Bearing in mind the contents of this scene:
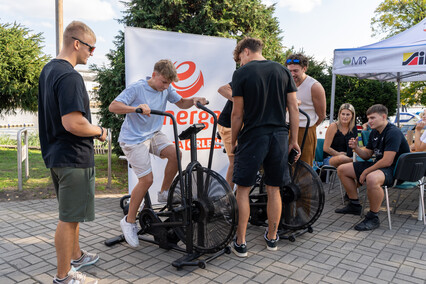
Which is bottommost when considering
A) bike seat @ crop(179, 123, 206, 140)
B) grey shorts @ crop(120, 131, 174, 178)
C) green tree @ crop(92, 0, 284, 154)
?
grey shorts @ crop(120, 131, 174, 178)

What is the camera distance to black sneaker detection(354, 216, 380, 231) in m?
3.99

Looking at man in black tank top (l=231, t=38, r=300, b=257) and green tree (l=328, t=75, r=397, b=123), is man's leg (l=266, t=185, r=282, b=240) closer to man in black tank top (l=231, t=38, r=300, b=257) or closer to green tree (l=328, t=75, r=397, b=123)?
man in black tank top (l=231, t=38, r=300, b=257)

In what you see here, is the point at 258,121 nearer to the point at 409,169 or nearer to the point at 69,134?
the point at 69,134

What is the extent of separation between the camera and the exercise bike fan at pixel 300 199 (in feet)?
11.8

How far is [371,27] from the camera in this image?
2573 centimetres

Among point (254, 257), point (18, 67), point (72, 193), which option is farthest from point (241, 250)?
point (18, 67)

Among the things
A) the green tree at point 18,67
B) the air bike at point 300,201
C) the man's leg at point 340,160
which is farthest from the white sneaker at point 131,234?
the green tree at point 18,67

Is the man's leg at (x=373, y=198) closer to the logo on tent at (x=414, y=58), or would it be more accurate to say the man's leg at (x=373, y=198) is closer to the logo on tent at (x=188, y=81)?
the logo on tent at (x=414, y=58)

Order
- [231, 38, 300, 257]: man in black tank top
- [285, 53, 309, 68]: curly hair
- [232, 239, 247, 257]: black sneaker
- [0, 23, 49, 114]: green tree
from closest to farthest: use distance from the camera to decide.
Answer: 1. [231, 38, 300, 257]: man in black tank top
2. [232, 239, 247, 257]: black sneaker
3. [285, 53, 309, 68]: curly hair
4. [0, 23, 49, 114]: green tree

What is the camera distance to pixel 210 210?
3012 mm

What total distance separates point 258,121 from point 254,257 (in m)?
1.26

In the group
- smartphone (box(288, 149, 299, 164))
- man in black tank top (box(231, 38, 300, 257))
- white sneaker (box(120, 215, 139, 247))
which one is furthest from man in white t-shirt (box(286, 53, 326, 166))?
white sneaker (box(120, 215, 139, 247))

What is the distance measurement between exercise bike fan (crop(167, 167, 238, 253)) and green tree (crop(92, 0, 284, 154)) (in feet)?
13.0

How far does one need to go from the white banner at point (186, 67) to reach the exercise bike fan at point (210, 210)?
1.67m
